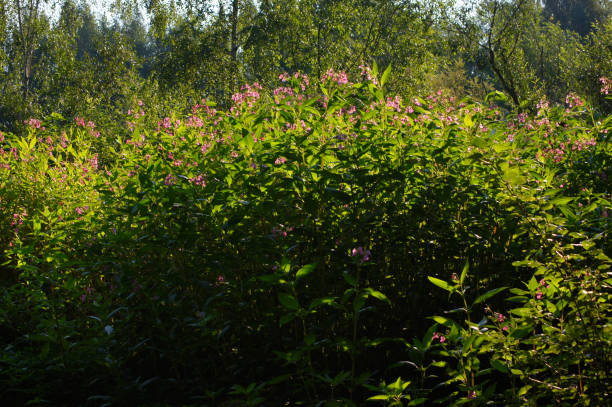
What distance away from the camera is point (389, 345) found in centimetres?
288

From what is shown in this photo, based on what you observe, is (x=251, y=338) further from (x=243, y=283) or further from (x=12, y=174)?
(x=12, y=174)

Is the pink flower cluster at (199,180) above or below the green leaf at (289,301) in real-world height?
above

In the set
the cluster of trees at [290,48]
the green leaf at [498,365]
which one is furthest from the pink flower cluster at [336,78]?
the cluster of trees at [290,48]

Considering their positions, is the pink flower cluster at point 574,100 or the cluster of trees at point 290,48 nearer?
the pink flower cluster at point 574,100

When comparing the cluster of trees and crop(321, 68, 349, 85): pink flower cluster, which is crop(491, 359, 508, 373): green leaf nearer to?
crop(321, 68, 349, 85): pink flower cluster

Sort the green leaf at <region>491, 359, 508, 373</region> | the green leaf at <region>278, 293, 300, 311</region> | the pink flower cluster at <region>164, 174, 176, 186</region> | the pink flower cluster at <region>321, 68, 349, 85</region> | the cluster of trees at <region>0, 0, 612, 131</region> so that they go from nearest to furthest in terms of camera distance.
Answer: the green leaf at <region>491, 359, 508, 373</region>
the green leaf at <region>278, 293, 300, 311</region>
the pink flower cluster at <region>164, 174, 176, 186</region>
the pink flower cluster at <region>321, 68, 349, 85</region>
the cluster of trees at <region>0, 0, 612, 131</region>

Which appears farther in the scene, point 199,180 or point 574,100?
point 574,100

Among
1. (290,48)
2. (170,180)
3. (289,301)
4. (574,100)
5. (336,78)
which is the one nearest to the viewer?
(289,301)

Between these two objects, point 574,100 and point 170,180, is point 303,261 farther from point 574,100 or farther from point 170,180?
point 574,100

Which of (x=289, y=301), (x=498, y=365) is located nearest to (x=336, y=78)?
(x=289, y=301)

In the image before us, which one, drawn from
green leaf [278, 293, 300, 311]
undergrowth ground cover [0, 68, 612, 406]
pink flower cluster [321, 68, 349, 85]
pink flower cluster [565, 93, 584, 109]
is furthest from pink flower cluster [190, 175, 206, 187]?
pink flower cluster [565, 93, 584, 109]

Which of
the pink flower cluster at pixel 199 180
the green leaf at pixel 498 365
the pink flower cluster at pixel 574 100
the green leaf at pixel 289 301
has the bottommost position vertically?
the green leaf at pixel 498 365

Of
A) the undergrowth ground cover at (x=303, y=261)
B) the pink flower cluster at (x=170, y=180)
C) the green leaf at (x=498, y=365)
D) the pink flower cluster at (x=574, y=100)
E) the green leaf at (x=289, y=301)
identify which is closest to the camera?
the green leaf at (x=498, y=365)

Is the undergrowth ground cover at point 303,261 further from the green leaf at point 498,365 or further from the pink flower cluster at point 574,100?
the pink flower cluster at point 574,100
